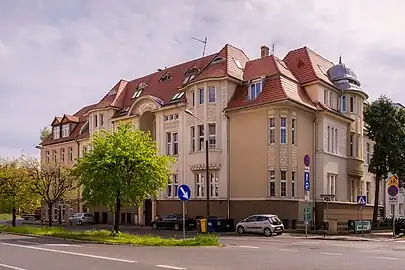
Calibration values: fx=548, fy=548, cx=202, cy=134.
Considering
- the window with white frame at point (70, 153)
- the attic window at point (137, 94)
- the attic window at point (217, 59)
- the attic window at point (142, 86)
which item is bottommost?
the window with white frame at point (70, 153)

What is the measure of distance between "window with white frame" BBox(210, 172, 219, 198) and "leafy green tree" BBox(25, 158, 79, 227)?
35.2 ft

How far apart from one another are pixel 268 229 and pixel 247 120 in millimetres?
10186

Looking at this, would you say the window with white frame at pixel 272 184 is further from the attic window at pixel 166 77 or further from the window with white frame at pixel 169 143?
the attic window at pixel 166 77

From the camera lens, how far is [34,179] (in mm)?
39188

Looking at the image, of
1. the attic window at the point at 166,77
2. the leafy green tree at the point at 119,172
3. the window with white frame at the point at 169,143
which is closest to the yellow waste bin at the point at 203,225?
the leafy green tree at the point at 119,172

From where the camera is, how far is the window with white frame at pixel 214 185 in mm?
43844

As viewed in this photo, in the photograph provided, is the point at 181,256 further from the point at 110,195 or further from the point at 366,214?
the point at 366,214

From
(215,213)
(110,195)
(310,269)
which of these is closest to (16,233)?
(110,195)

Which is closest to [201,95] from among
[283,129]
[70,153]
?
[283,129]

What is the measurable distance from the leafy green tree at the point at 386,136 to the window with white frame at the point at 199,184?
1424 centimetres

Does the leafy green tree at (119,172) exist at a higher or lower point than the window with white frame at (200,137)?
lower

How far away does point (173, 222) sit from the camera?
42.8m

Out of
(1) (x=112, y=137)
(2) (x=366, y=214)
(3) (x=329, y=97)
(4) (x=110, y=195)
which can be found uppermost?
(3) (x=329, y=97)

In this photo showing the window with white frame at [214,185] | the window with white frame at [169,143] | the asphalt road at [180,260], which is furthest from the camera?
the window with white frame at [169,143]
